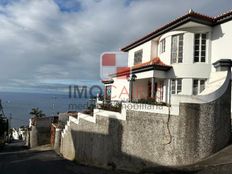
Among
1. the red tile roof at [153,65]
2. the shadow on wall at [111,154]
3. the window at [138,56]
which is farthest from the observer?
the window at [138,56]

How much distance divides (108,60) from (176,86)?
9210 mm

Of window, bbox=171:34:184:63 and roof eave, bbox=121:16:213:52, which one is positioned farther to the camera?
window, bbox=171:34:184:63

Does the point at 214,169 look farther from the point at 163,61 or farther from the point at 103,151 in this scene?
the point at 163,61

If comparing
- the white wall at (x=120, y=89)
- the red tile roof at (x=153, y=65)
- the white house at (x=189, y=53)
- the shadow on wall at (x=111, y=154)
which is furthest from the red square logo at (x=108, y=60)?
the shadow on wall at (x=111, y=154)

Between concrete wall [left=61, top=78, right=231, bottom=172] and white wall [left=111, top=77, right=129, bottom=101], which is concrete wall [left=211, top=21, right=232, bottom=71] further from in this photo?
white wall [left=111, top=77, right=129, bottom=101]

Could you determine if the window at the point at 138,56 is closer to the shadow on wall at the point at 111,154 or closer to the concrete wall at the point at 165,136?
the shadow on wall at the point at 111,154

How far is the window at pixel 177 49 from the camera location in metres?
20.6

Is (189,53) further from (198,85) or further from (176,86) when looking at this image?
(176,86)

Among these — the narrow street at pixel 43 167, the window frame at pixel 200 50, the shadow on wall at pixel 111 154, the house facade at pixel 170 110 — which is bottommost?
the narrow street at pixel 43 167

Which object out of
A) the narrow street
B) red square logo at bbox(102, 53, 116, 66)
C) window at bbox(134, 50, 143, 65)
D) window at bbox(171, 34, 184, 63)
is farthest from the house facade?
red square logo at bbox(102, 53, 116, 66)

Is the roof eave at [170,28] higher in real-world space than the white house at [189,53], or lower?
higher

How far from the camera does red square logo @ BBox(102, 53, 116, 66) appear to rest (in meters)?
28.2

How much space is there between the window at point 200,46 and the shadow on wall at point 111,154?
278 inches

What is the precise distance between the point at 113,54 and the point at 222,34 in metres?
12.0
